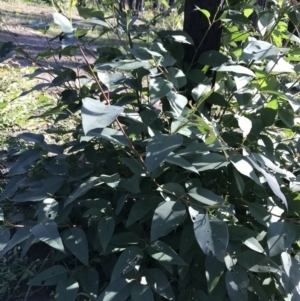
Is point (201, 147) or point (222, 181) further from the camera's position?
point (222, 181)

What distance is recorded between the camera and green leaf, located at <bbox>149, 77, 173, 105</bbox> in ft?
5.35

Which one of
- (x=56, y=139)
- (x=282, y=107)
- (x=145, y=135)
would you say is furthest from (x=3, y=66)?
(x=282, y=107)

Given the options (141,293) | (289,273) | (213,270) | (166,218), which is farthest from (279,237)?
(141,293)

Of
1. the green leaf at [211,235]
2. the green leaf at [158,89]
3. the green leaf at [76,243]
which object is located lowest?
the green leaf at [76,243]

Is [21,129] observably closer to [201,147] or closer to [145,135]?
[145,135]

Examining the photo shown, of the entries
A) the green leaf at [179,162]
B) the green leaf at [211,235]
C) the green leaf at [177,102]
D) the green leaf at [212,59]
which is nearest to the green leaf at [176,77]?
the green leaf at [177,102]

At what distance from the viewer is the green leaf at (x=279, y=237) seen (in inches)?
60.6

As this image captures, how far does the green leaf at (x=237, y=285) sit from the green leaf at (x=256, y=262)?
0.04 m

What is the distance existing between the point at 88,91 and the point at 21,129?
1704 millimetres

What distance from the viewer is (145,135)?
203 centimetres

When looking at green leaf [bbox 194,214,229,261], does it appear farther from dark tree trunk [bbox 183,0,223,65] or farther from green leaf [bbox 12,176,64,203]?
dark tree trunk [bbox 183,0,223,65]

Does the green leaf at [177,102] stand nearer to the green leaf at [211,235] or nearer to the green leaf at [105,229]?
the green leaf at [211,235]

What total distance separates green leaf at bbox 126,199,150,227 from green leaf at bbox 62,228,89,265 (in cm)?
20

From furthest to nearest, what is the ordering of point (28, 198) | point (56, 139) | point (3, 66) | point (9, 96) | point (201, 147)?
1. point (3, 66)
2. point (9, 96)
3. point (56, 139)
4. point (28, 198)
5. point (201, 147)
